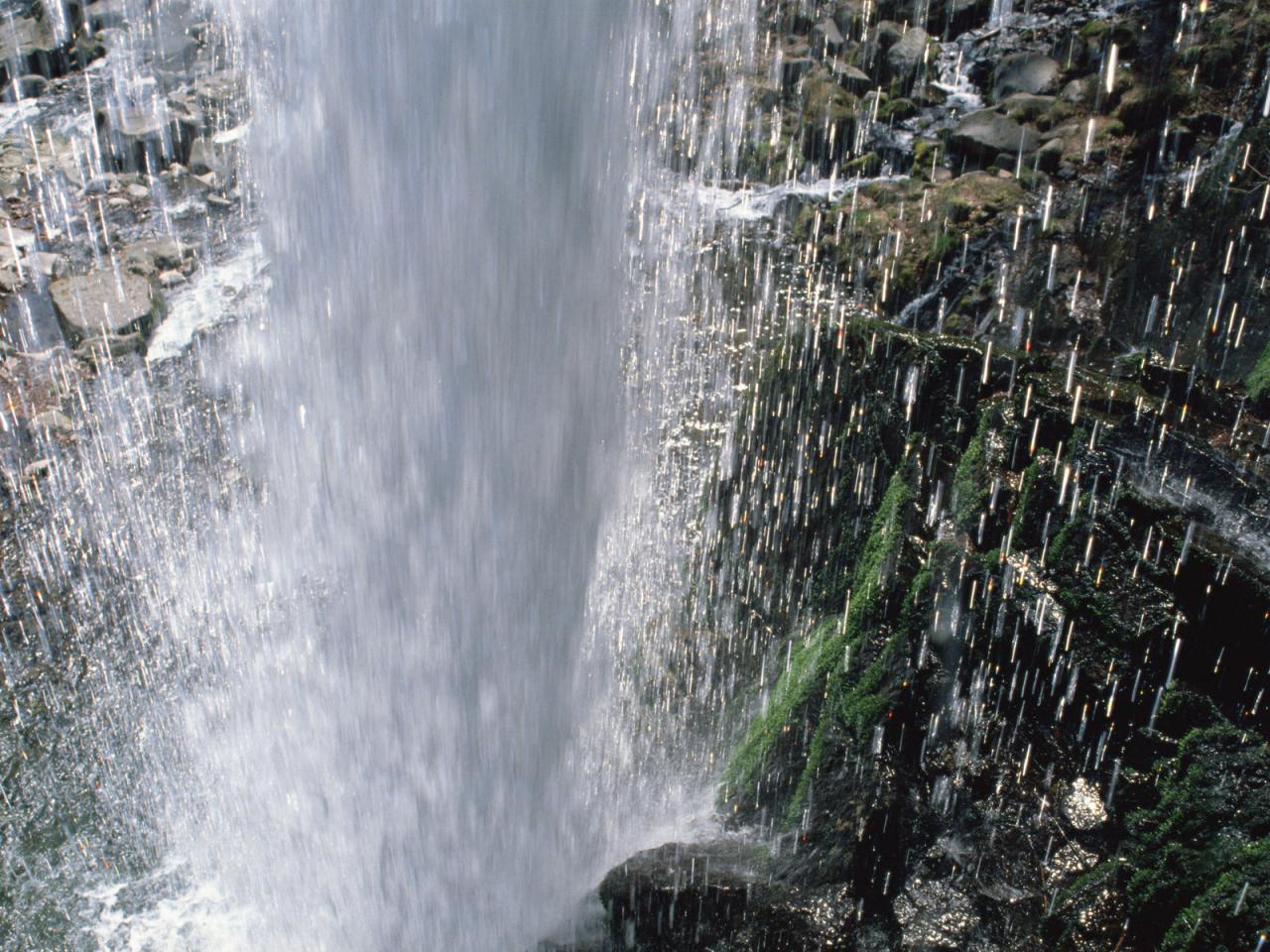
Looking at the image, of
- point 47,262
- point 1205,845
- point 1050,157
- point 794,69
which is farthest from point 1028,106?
point 47,262

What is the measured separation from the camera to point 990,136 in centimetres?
1080

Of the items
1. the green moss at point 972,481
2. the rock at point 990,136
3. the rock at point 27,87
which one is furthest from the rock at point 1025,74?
the rock at point 27,87

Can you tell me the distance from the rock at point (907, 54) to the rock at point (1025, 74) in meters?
1.29

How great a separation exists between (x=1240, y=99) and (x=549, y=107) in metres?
8.33

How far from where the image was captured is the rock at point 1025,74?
11.3 metres

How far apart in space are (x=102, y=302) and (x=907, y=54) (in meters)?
12.9

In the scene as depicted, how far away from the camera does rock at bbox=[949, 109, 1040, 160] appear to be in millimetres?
10539

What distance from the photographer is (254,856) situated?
19.0 ft

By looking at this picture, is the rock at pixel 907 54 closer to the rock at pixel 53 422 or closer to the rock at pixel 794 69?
the rock at pixel 794 69

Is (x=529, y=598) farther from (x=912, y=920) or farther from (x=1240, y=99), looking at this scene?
(x=1240, y=99)

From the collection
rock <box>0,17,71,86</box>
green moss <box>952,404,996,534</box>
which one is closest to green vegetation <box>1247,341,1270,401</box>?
green moss <box>952,404,996,534</box>

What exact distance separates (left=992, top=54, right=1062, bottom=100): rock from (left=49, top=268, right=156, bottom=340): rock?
511 inches

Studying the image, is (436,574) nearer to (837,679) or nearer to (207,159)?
(837,679)

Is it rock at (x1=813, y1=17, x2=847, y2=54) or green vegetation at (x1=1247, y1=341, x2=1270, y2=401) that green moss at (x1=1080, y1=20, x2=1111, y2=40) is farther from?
green vegetation at (x1=1247, y1=341, x2=1270, y2=401)
